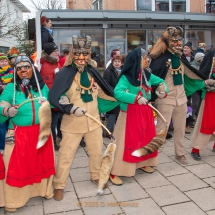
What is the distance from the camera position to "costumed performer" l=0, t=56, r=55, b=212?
3.17 meters

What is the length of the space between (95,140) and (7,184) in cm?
114

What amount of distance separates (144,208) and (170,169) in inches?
47.2

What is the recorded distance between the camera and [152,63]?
443 cm

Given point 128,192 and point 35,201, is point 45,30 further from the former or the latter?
point 128,192

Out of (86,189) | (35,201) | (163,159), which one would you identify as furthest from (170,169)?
(35,201)

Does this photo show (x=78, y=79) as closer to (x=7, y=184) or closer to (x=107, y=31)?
(x=7, y=184)

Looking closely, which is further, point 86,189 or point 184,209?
point 86,189

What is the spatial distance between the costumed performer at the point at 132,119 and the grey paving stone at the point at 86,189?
0.27 meters

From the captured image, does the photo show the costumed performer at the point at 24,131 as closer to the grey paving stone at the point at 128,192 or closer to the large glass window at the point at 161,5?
the grey paving stone at the point at 128,192

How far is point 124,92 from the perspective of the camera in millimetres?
3619

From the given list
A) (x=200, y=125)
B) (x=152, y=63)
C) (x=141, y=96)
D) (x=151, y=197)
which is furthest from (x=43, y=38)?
(x=151, y=197)

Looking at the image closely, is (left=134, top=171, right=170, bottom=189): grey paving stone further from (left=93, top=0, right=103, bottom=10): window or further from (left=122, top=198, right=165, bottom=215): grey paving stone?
(left=93, top=0, right=103, bottom=10): window

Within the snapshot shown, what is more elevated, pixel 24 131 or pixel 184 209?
pixel 24 131

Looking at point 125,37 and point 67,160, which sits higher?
point 125,37
